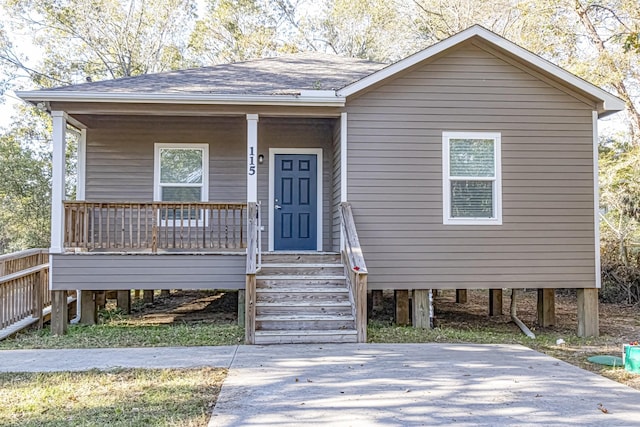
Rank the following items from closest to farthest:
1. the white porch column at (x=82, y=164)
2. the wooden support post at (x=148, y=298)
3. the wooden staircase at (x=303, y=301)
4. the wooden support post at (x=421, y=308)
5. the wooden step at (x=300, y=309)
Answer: the wooden staircase at (x=303, y=301) → the wooden step at (x=300, y=309) → the wooden support post at (x=421, y=308) → the white porch column at (x=82, y=164) → the wooden support post at (x=148, y=298)

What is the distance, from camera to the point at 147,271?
7434 millimetres

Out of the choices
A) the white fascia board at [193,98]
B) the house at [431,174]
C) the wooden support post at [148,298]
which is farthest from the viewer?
the wooden support post at [148,298]

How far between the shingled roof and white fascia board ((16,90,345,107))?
14 cm

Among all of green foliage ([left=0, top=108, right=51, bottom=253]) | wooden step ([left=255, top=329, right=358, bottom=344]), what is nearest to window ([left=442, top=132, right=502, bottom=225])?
wooden step ([left=255, top=329, right=358, bottom=344])

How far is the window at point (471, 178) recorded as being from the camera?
795cm

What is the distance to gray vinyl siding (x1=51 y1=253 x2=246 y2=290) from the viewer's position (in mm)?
7340

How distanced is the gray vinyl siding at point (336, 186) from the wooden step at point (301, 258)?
55 centimetres

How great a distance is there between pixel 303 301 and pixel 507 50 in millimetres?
4917

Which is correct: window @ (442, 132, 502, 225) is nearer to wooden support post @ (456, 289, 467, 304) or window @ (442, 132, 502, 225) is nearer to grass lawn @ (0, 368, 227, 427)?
grass lawn @ (0, 368, 227, 427)

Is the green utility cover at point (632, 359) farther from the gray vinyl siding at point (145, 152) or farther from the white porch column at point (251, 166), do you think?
the gray vinyl siding at point (145, 152)

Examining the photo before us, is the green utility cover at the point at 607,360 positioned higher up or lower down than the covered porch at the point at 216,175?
lower down

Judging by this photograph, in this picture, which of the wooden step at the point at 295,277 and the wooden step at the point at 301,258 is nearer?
the wooden step at the point at 295,277

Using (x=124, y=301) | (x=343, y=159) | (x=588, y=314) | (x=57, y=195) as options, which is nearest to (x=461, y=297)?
(x=588, y=314)

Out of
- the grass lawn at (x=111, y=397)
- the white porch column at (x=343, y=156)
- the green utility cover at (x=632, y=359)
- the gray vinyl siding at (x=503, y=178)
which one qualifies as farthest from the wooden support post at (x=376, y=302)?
the grass lawn at (x=111, y=397)
